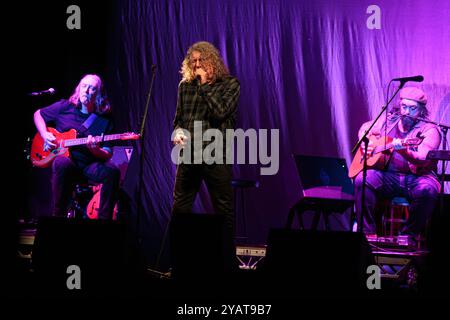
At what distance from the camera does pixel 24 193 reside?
273 inches

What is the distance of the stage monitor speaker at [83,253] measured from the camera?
3.08 meters

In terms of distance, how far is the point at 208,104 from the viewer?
4434 mm

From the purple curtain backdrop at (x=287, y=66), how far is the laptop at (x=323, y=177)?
0.87 metres

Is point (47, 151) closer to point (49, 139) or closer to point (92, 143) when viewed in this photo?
point (49, 139)

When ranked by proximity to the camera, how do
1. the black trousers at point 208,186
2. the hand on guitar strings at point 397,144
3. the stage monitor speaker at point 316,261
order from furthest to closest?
the hand on guitar strings at point 397,144
the black trousers at point 208,186
the stage monitor speaker at point 316,261

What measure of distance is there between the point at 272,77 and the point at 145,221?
87.7 inches

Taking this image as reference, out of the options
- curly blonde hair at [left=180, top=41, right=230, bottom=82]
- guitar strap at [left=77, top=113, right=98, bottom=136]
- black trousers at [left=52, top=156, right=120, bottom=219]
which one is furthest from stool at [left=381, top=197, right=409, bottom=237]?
guitar strap at [left=77, top=113, right=98, bottom=136]

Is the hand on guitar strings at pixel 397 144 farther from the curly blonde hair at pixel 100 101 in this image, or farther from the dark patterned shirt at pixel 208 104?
the curly blonde hair at pixel 100 101

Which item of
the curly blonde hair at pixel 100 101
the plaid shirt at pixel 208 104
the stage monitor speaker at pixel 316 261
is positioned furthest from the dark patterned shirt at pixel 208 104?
the curly blonde hair at pixel 100 101

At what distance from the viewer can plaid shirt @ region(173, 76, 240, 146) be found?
444 centimetres

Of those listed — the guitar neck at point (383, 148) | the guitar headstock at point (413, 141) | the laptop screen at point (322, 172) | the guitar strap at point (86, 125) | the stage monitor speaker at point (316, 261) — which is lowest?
the stage monitor speaker at point (316, 261)

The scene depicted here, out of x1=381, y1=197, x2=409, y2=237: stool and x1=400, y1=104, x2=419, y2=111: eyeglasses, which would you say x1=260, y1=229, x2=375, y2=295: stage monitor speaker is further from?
x1=400, y1=104, x2=419, y2=111: eyeglasses

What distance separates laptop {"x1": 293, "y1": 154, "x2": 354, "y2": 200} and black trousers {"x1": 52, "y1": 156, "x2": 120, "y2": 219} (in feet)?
6.15

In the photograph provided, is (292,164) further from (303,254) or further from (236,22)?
(303,254)
